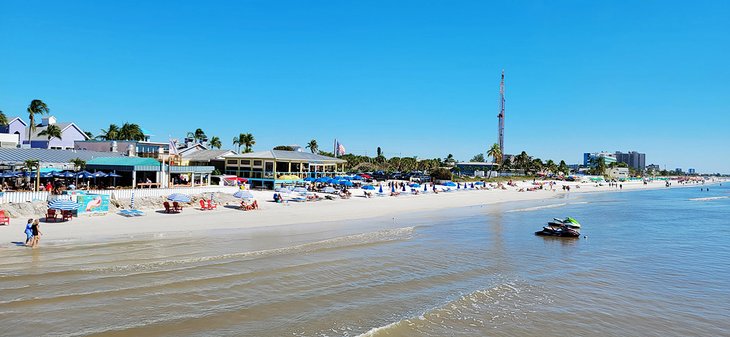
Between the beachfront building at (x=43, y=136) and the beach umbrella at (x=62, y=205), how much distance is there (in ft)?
118

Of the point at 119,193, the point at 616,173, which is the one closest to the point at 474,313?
the point at 119,193

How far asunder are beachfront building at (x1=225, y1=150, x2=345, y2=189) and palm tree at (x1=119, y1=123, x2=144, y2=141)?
31.2 m

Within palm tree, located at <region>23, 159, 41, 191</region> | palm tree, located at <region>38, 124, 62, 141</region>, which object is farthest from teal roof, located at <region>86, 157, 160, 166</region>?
palm tree, located at <region>38, 124, 62, 141</region>

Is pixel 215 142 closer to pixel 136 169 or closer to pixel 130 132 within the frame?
pixel 130 132

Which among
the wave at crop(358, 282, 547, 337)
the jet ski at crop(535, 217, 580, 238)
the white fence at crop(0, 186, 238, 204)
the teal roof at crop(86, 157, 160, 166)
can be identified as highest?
the teal roof at crop(86, 157, 160, 166)

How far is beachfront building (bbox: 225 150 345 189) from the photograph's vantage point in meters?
54.5

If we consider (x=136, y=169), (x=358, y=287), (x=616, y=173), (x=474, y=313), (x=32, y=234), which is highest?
(x=616, y=173)

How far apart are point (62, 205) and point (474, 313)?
2292 cm

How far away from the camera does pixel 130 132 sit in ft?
266

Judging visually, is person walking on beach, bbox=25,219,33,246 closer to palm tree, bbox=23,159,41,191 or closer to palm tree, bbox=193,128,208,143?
palm tree, bbox=23,159,41,191

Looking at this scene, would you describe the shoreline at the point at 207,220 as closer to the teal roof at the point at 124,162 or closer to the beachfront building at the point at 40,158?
the teal roof at the point at 124,162

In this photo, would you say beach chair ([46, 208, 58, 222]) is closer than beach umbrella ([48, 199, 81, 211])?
No

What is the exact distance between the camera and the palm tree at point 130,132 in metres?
80.9

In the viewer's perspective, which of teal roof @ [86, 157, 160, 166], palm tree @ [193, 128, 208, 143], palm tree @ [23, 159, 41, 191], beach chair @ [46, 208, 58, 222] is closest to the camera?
beach chair @ [46, 208, 58, 222]
